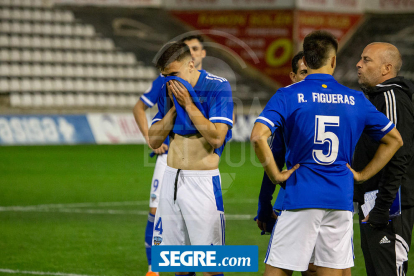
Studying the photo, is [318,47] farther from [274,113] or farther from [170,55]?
[170,55]

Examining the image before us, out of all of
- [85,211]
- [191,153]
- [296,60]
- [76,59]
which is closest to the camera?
[191,153]

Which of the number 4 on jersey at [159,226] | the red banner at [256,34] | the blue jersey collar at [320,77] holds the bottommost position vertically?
the number 4 on jersey at [159,226]

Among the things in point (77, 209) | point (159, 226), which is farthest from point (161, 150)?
point (77, 209)

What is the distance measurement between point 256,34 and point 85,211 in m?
17.6

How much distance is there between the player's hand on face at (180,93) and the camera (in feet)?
→ 12.0

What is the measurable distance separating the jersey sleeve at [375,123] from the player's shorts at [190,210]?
3.65 feet

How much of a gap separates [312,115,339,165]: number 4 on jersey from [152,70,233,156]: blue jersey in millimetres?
714

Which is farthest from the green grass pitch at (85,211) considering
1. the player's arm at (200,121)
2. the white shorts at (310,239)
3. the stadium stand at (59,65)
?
the stadium stand at (59,65)

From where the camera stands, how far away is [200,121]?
3.72 m

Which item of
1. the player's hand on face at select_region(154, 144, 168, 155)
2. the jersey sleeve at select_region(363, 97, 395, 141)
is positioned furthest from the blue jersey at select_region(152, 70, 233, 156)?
the player's hand on face at select_region(154, 144, 168, 155)

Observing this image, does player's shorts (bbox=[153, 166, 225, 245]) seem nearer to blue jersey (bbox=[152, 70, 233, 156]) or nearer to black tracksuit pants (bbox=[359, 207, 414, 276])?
blue jersey (bbox=[152, 70, 233, 156])

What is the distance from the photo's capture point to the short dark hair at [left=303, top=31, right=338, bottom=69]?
3.38 m

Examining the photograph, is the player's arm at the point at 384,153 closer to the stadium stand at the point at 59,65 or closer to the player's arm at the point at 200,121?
the player's arm at the point at 200,121

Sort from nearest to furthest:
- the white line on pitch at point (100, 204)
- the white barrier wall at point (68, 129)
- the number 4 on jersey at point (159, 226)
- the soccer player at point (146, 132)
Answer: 1. the number 4 on jersey at point (159, 226)
2. the soccer player at point (146, 132)
3. the white line on pitch at point (100, 204)
4. the white barrier wall at point (68, 129)
